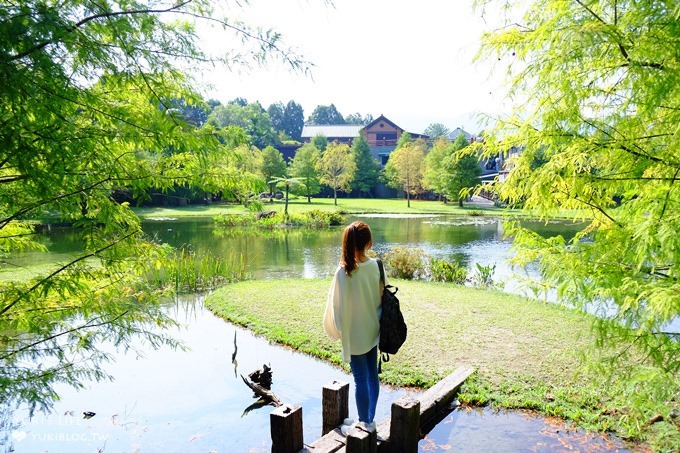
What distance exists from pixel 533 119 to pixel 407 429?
2508 mm

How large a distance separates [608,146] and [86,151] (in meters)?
3.22

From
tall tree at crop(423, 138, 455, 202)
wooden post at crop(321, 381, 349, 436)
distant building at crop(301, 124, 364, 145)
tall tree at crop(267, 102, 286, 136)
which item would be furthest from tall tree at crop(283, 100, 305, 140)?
wooden post at crop(321, 381, 349, 436)

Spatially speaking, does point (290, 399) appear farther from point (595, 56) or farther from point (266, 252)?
point (266, 252)

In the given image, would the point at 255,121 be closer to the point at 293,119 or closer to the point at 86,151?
the point at 293,119

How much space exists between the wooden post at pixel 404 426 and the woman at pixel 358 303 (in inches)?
9.2

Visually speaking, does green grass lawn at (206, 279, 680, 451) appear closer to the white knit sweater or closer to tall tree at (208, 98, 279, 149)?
the white knit sweater

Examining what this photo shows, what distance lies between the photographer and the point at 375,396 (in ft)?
12.0

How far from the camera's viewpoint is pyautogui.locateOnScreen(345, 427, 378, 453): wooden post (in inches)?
120

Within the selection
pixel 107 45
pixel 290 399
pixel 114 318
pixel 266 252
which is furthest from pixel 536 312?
pixel 266 252

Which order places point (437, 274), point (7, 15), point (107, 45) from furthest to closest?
point (437, 274) < point (107, 45) < point (7, 15)

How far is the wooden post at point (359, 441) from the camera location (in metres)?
3.04

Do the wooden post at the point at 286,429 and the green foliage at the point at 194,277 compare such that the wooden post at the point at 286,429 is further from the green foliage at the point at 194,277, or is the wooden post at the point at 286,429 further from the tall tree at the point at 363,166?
the tall tree at the point at 363,166

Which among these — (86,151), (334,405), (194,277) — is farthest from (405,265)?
(86,151)

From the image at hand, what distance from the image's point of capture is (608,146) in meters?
3.07
